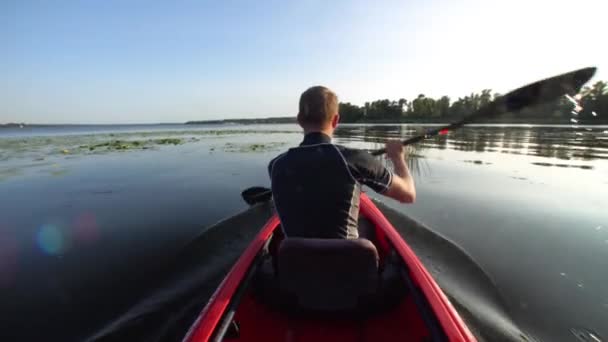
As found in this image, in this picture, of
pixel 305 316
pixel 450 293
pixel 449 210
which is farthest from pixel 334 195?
pixel 449 210

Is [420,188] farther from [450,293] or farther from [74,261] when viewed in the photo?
[74,261]

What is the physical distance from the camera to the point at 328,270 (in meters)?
1.76

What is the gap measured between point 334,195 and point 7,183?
40.7 ft

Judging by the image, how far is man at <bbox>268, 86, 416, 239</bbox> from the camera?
1.80m

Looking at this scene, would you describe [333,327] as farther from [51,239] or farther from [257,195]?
[51,239]

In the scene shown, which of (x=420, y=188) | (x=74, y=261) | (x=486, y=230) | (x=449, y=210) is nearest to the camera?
(x=74, y=261)

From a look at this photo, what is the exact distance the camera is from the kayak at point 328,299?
1.75 meters

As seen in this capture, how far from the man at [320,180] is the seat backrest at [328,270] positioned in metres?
0.16

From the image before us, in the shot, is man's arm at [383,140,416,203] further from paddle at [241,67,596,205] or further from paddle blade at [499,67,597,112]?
paddle blade at [499,67,597,112]

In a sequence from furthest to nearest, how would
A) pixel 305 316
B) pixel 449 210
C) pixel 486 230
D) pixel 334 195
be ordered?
pixel 449 210, pixel 486 230, pixel 305 316, pixel 334 195

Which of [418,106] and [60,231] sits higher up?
[418,106]

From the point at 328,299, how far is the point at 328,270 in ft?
0.81

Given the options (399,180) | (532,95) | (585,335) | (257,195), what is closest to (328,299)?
(399,180)

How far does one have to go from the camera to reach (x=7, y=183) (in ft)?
30.6
